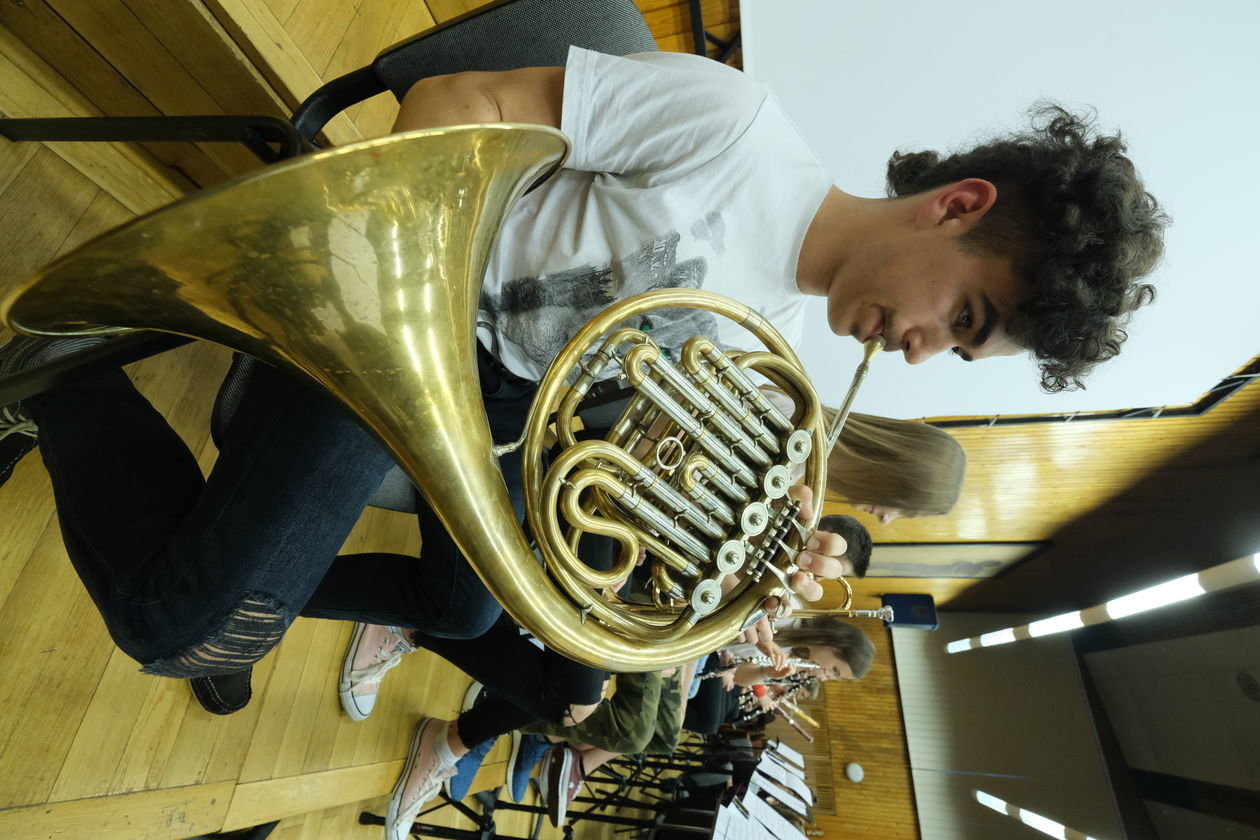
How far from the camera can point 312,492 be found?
706 mm

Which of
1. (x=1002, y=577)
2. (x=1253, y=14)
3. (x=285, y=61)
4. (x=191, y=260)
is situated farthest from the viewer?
(x=1002, y=577)

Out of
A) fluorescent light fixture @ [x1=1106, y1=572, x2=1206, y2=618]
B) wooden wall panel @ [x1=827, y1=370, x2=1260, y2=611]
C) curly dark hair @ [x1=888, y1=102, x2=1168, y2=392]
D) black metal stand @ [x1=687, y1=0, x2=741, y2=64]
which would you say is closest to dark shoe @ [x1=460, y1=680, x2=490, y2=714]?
curly dark hair @ [x1=888, y1=102, x2=1168, y2=392]

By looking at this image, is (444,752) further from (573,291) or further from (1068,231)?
(1068,231)

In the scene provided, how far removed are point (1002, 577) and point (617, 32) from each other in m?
4.21

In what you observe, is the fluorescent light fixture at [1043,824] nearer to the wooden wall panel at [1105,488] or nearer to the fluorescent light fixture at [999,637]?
the fluorescent light fixture at [999,637]

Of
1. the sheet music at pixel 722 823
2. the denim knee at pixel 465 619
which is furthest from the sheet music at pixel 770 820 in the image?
the denim knee at pixel 465 619

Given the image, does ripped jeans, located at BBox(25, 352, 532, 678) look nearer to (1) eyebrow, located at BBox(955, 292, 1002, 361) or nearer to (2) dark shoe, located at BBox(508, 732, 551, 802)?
(1) eyebrow, located at BBox(955, 292, 1002, 361)

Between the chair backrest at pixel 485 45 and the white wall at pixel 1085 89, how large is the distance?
875 mm

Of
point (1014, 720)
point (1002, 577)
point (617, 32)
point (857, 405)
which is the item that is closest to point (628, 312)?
point (617, 32)

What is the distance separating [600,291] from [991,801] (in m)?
4.73

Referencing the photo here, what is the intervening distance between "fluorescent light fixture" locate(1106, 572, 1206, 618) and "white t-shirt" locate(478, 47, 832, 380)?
2.95 m

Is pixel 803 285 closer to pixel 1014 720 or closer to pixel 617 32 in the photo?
pixel 617 32

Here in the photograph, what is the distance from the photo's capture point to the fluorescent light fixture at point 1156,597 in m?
2.55

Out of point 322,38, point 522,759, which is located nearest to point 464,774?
point 522,759
